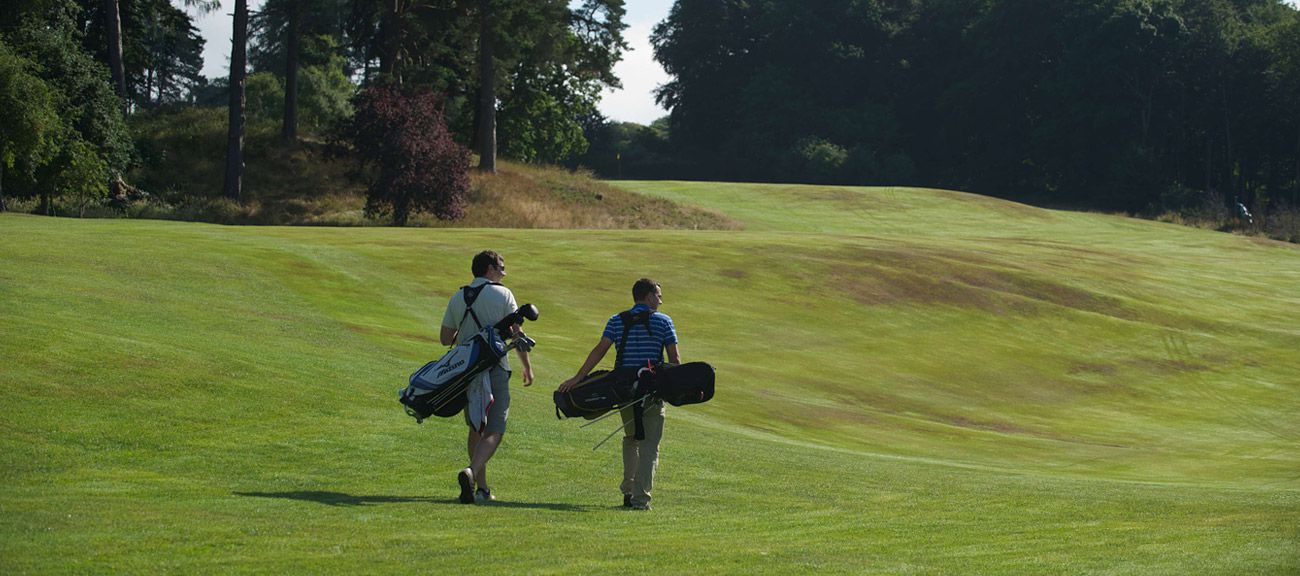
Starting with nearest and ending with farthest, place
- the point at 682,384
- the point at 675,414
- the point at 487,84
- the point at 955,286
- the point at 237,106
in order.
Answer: the point at 682,384 → the point at 675,414 → the point at 955,286 → the point at 237,106 → the point at 487,84

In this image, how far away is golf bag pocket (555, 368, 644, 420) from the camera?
473 inches

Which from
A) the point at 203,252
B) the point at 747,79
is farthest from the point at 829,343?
the point at 747,79

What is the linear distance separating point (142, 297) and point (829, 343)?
16.7 metres

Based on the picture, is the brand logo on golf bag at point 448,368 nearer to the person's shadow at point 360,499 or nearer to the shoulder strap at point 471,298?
the shoulder strap at point 471,298

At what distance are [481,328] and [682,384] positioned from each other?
1.97m

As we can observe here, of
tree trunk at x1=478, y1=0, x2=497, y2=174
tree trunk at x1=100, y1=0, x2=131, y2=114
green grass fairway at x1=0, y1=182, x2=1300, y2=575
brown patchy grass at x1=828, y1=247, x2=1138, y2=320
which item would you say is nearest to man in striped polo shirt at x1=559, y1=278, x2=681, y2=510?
green grass fairway at x1=0, y1=182, x2=1300, y2=575

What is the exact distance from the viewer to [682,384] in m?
12.0

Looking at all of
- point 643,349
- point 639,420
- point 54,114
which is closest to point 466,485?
point 639,420

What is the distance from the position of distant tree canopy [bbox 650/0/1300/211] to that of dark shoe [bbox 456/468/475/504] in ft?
310

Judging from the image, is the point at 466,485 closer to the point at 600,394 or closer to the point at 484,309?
the point at 600,394

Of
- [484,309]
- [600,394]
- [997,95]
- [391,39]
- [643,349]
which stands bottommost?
[600,394]

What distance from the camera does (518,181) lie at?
68938 millimetres

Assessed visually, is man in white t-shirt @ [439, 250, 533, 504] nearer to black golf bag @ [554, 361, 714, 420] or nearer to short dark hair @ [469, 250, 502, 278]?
short dark hair @ [469, 250, 502, 278]

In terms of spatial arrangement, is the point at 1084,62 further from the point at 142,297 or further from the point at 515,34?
the point at 142,297
